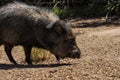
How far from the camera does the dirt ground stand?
6.70m

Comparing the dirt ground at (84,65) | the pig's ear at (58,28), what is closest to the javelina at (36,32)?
the pig's ear at (58,28)

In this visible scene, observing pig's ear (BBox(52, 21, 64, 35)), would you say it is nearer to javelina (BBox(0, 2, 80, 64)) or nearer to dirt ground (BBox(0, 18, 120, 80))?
javelina (BBox(0, 2, 80, 64))

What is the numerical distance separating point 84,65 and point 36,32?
1.33m

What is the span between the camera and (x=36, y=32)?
827 centimetres

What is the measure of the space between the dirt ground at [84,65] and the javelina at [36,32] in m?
0.31

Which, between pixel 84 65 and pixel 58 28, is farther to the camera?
pixel 58 28

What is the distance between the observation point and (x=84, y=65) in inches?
296

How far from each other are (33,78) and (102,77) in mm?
1089

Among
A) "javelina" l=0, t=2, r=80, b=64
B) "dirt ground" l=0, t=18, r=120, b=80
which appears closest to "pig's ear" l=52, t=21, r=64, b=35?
"javelina" l=0, t=2, r=80, b=64

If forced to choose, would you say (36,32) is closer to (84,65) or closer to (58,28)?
(58,28)

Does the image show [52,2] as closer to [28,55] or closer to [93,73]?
[28,55]

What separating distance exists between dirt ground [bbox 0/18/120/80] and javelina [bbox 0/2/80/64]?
0.31 m

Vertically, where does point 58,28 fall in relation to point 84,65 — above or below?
above

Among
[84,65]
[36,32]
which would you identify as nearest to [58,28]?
[36,32]
